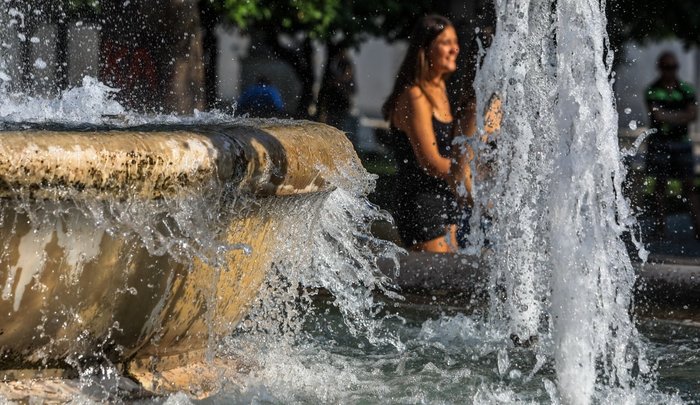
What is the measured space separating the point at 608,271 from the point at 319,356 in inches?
40.7

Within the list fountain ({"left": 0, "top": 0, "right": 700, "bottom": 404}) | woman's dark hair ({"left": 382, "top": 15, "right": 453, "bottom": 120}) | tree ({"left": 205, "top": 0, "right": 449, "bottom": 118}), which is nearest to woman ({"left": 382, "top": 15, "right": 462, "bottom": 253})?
woman's dark hair ({"left": 382, "top": 15, "right": 453, "bottom": 120})

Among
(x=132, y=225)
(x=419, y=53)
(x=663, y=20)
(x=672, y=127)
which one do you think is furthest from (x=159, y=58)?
(x=663, y=20)

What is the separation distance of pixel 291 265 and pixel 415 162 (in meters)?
2.07

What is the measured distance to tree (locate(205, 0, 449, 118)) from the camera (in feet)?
51.9

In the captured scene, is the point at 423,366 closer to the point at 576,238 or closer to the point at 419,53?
the point at 576,238

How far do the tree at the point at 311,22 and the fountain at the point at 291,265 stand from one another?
9.63 meters

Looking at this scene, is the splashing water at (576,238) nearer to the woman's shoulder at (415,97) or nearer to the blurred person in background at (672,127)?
the woman's shoulder at (415,97)

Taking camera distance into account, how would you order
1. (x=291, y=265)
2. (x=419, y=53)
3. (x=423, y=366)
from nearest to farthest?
1. (x=291, y=265)
2. (x=423, y=366)
3. (x=419, y=53)

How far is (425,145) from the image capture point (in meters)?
5.86

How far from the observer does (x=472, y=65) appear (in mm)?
6801

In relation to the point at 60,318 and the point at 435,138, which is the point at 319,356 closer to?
the point at 60,318

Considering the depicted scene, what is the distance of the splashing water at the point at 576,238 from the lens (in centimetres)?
360

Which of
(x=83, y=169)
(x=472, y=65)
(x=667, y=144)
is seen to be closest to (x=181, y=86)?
(x=472, y=65)

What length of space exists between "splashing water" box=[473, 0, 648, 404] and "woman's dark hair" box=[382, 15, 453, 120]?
970 millimetres
